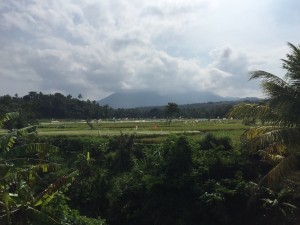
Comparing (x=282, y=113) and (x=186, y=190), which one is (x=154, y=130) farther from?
(x=282, y=113)

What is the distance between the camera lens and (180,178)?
1853cm

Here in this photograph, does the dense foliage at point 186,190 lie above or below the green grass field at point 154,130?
below

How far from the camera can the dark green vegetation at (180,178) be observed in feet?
44.6

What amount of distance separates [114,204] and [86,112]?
78.6 meters

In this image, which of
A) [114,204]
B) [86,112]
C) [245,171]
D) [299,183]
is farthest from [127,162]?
[86,112]

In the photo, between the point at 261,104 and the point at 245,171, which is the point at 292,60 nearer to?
the point at 261,104

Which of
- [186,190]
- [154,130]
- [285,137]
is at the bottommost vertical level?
[186,190]

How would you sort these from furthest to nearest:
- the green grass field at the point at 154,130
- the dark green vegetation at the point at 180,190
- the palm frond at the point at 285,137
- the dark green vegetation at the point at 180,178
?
the green grass field at the point at 154,130 → the dark green vegetation at the point at 180,190 → the palm frond at the point at 285,137 → the dark green vegetation at the point at 180,178

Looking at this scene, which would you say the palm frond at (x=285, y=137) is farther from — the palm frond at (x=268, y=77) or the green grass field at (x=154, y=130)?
the green grass field at (x=154, y=130)

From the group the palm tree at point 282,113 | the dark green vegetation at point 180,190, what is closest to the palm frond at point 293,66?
the palm tree at point 282,113

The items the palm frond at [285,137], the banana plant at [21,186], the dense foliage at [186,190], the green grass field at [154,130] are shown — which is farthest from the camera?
the green grass field at [154,130]

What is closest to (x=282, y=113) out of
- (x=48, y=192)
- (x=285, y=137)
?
(x=285, y=137)

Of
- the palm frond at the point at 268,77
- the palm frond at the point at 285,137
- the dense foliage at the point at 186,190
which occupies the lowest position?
the dense foliage at the point at 186,190

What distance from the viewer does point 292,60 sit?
1476 cm
